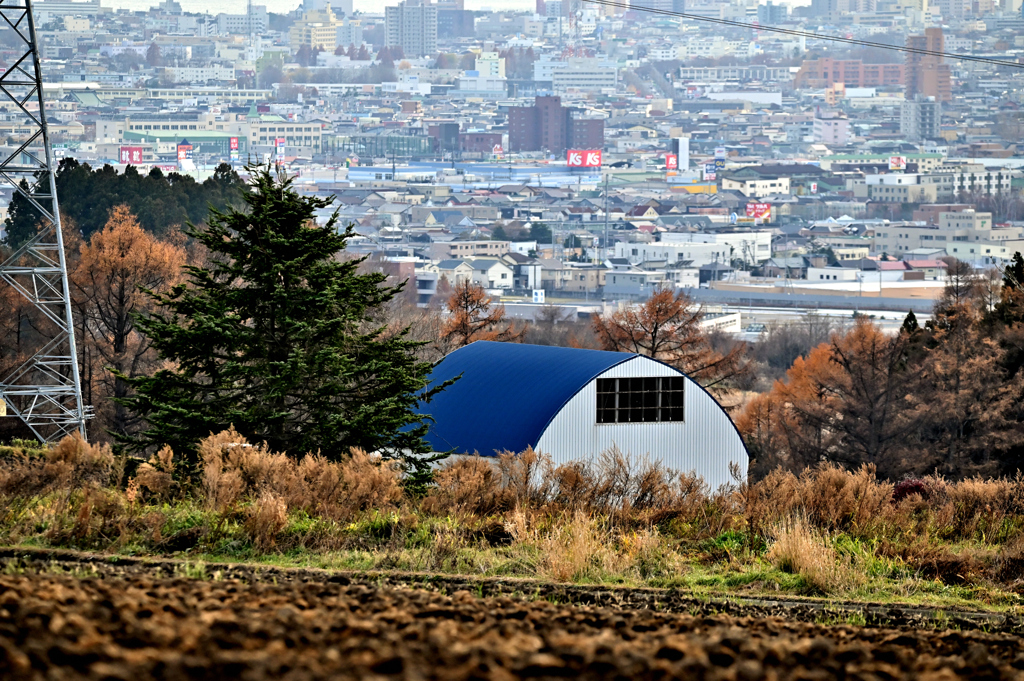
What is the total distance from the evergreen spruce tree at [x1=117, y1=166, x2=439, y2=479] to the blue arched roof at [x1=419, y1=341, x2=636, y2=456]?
8.98 feet

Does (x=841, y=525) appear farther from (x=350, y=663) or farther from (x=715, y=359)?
(x=715, y=359)

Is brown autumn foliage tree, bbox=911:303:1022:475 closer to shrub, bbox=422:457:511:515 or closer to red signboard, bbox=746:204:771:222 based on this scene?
shrub, bbox=422:457:511:515

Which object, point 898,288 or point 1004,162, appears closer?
point 898,288

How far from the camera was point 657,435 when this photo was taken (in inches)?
626

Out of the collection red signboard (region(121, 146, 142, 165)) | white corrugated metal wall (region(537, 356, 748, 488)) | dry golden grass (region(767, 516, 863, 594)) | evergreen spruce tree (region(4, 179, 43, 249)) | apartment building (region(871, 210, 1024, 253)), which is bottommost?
apartment building (region(871, 210, 1024, 253))

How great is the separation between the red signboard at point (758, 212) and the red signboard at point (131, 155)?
77238 millimetres

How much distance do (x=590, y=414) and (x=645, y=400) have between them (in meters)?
0.86

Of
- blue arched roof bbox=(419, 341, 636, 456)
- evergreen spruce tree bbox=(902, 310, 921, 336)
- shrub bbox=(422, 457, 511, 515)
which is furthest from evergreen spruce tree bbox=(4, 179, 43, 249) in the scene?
shrub bbox=(422, 457, 511, 515)

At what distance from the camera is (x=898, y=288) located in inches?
4080

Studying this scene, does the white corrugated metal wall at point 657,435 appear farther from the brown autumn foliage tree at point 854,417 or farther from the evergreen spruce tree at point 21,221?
the evergreen spruce tree at point 21,221

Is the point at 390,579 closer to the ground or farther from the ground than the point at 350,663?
closer to the ground

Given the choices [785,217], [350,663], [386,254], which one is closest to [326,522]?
[350,663]

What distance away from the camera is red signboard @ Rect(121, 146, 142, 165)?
17088 centimetres

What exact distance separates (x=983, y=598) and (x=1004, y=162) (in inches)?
7681
